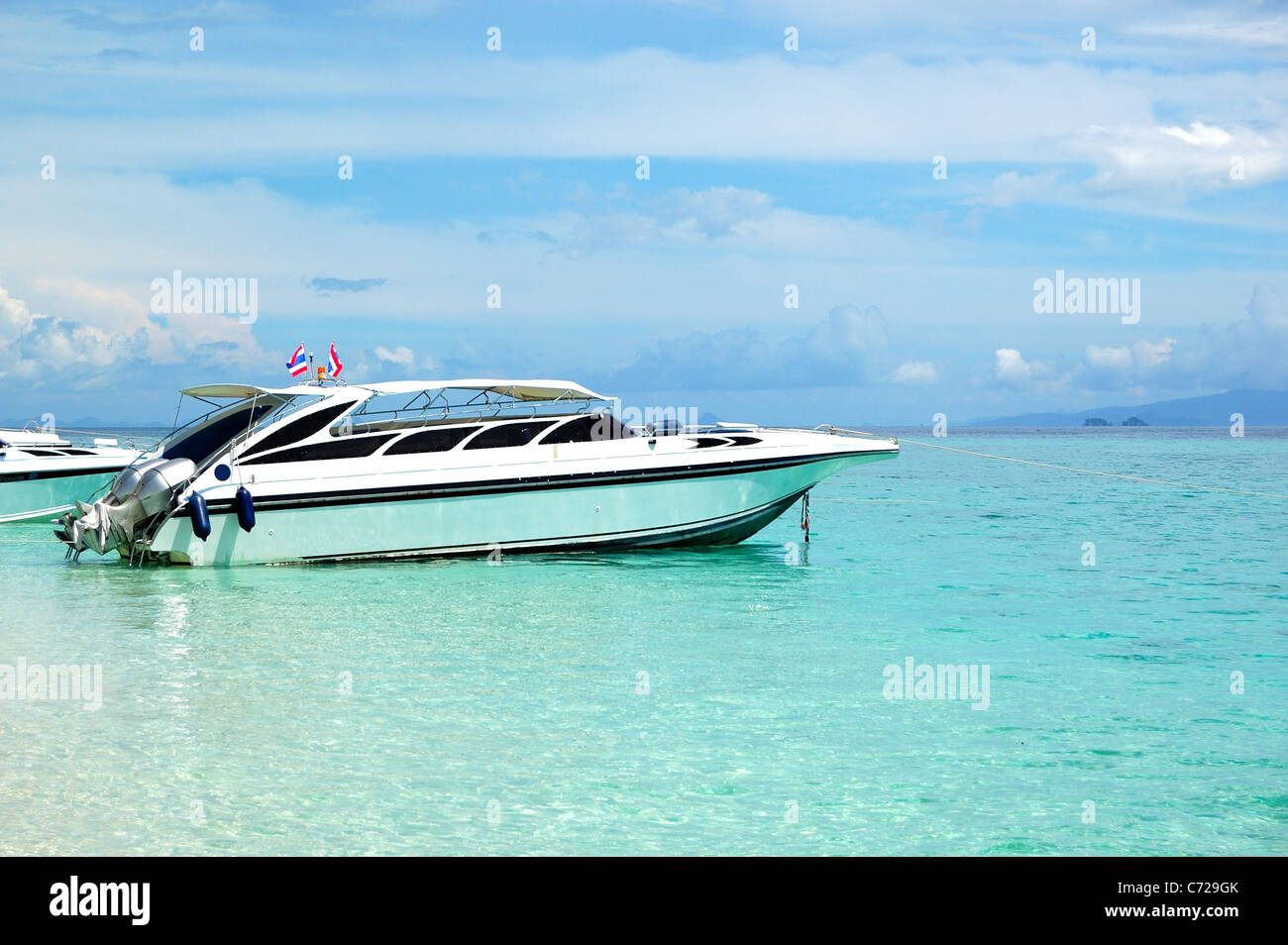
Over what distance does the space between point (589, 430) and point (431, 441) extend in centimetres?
242

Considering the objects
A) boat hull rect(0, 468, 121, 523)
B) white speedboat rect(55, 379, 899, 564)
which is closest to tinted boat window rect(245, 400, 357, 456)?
white speedboat rect(55, 379, 899, 564)

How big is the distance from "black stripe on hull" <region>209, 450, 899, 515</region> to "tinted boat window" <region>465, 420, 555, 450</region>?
2.06 feet

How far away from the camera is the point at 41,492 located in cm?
2397

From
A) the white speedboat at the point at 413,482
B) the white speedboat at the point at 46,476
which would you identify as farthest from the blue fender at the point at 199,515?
the white speedboat at the point at 46,476

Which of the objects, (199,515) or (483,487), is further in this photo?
(483,487)

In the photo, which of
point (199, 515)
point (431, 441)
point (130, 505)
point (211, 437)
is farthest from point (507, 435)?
point (130, 505)

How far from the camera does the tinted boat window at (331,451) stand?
16.8 metres

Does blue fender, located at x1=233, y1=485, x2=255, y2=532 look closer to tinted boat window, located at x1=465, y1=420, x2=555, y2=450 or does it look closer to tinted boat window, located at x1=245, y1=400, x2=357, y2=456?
tinted boat window, located at x1=245, y1=400, x2=357, y2=456

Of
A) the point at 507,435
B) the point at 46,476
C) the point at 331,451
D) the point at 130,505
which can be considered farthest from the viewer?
the point at 46,476

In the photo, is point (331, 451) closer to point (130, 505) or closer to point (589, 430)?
point (130, 505)

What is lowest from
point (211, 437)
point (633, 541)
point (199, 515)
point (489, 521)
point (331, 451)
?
point (633, 541)

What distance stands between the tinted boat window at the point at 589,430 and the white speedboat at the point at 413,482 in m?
0.02
